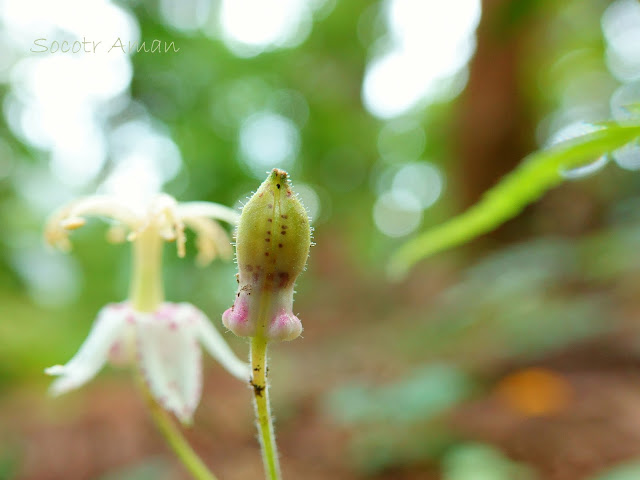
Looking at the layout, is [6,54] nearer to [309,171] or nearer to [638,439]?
[309,171]

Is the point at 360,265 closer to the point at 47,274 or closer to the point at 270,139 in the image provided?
the point at 270,139

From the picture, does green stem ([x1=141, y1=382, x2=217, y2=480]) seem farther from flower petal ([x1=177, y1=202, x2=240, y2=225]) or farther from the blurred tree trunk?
the blurred tree trunk

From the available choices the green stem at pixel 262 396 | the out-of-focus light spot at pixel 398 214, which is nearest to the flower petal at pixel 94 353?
the green stem at pixel 262 396

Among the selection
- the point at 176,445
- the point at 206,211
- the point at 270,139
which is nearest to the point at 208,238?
the point at 206,211

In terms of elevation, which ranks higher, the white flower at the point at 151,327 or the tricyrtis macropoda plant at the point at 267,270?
the white flower at the point at 151,327

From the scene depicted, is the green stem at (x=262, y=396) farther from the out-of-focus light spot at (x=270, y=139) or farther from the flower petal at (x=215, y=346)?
the out-of-focus light spot at (x=270, y=139)

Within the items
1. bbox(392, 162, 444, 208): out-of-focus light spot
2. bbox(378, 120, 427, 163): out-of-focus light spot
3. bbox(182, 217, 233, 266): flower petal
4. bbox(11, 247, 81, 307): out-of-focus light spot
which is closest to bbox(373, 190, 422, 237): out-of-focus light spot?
bbox(392, 162, 444, 208): out-of-focus light spot
